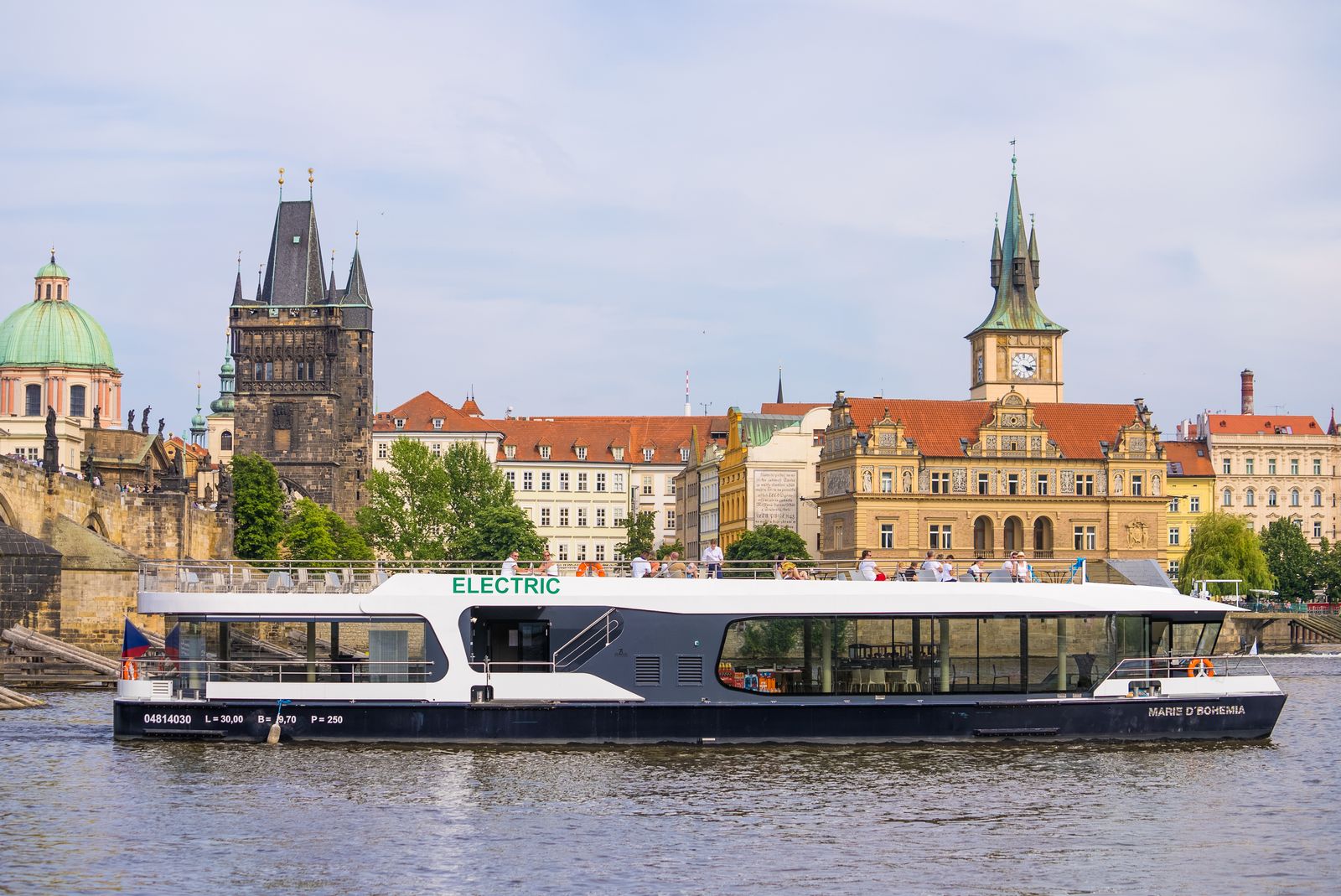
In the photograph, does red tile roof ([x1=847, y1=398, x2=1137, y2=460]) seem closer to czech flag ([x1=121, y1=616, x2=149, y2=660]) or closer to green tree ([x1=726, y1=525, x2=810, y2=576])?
green tree ([x1=726, y1=525, x2=810, y2=576])

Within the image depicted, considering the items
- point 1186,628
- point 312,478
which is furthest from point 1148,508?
point 1186,628

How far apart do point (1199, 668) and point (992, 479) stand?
260 feet

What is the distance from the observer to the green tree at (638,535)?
134 meters

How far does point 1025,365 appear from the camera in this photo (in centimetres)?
12456

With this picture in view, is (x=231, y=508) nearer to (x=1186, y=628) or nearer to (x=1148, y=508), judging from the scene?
(x=1148, y=508)

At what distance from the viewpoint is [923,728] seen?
32.2 m

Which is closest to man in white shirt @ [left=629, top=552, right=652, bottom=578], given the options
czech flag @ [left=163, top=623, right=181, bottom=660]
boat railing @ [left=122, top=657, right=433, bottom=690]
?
boat railing @ [left=122, top=657, right=433, bottom=690]

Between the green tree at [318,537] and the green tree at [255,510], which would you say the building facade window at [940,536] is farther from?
the green tree at [255,510]

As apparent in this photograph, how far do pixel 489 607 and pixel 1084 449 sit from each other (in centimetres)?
8545

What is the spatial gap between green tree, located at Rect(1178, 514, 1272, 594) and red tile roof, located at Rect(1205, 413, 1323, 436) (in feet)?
99.4

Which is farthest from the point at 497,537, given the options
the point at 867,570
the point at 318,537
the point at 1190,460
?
the point at 867,570

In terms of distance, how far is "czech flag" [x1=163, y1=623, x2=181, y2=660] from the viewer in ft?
108

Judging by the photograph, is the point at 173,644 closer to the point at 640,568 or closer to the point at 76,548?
the point at 640,568

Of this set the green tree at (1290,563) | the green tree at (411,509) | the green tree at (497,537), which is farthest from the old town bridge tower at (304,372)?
the green tree at (1290,563)
